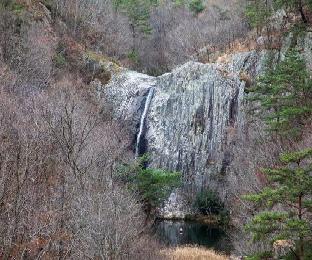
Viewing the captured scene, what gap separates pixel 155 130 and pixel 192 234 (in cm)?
928

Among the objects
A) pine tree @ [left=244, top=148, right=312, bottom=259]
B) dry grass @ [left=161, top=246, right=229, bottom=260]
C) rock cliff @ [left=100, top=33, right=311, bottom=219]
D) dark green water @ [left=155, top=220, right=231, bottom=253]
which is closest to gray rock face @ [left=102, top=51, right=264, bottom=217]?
rock cliff @ [left=100, top=33, right=311, bottom=219]

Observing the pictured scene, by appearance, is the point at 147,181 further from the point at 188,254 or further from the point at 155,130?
the point at 155,130

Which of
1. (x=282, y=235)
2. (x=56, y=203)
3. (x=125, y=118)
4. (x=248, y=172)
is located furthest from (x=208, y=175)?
(x=282, y=235)

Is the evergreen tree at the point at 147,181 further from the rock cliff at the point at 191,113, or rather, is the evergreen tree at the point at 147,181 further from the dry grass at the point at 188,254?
the rock cliff at the point at 191,113

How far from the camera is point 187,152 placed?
113 feet

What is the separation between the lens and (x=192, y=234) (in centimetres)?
2925

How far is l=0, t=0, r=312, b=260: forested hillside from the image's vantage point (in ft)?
36.9

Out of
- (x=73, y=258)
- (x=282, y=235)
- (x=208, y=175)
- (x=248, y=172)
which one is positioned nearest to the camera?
(x=282, y=235)

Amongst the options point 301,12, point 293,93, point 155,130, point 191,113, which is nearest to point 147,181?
point 293,93

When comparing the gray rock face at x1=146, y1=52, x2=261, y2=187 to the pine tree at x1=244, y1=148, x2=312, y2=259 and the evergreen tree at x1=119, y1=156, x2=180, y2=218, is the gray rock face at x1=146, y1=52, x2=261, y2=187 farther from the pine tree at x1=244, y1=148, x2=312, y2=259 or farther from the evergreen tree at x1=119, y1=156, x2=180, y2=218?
the pine tree at x1=244, y1=148, x2=312, y2=259

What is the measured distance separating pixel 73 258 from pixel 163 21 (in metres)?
45.3

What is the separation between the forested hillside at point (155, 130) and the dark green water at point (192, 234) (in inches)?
5.2

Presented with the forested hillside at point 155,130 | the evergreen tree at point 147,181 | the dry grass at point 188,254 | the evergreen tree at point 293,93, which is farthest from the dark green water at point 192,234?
the evergreen tree at point 293,93

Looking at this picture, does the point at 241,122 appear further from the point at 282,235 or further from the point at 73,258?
the point at 282,235
